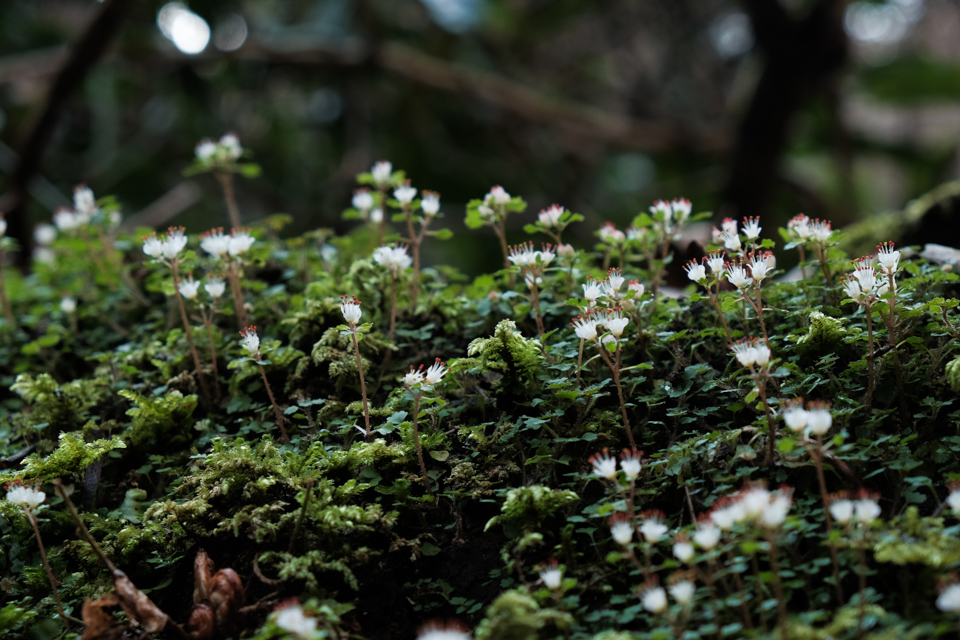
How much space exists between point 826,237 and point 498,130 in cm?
564

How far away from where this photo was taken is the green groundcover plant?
1.33m

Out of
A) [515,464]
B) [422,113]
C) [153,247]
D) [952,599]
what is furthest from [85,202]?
[422,113]

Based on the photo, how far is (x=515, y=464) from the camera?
1.76 meters

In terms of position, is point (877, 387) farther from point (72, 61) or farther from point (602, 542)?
point (72, 61)

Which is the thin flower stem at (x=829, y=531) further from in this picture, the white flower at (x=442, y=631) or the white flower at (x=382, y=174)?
the white flower at (x=382, y=174)

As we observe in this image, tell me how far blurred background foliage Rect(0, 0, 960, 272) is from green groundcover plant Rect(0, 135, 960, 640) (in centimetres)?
370

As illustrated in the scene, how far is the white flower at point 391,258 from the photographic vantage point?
2.02 meters

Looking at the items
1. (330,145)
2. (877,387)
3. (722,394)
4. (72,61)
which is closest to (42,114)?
(72,61)

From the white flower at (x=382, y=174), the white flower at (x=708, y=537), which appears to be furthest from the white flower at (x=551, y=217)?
the white flower at (x=708, y=537)

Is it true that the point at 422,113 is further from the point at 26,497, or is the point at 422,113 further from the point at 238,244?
the point at 26,497

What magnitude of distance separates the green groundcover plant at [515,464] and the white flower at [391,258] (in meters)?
0.02

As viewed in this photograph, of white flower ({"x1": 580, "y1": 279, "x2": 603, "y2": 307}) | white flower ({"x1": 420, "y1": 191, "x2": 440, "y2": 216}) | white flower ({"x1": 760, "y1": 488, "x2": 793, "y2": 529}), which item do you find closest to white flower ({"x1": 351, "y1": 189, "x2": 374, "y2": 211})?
white flower ({"x1": 420, "y1": 191, "x2": 440, "y2": 216})

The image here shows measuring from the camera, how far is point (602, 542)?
5.00 feet

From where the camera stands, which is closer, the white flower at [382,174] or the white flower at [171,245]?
the white flower at [171,245]
